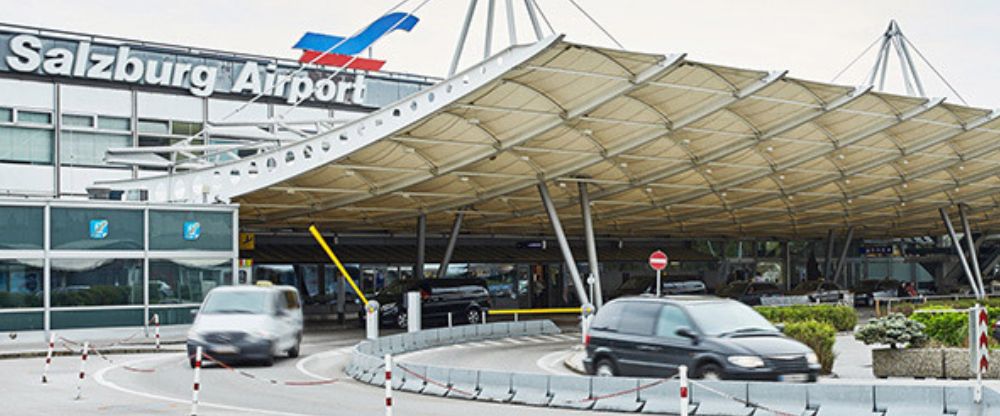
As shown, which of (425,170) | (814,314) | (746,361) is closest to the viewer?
(746,361)

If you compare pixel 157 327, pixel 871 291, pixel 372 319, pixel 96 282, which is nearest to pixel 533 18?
pixel 372 319

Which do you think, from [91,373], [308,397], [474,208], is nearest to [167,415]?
[308,397]

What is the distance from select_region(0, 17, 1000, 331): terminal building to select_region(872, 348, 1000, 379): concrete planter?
9424 mm

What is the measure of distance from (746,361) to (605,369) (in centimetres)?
277

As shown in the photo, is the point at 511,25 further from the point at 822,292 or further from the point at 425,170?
the point at 822,292

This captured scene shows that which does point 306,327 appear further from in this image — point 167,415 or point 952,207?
point 952,207

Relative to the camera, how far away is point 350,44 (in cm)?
5103

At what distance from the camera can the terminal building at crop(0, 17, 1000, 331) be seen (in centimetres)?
3231

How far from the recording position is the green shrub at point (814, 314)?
1282 inches

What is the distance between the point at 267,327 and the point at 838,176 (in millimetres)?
28110

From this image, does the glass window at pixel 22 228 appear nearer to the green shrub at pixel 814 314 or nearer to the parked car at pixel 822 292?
the green shrub at pixel 814 314

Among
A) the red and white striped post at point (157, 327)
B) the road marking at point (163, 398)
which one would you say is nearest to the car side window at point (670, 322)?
the road marking at point (163, 398)

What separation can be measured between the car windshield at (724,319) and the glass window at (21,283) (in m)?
20.9

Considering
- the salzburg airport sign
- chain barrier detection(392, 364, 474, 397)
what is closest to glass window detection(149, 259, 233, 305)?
the salzburg airport sign
